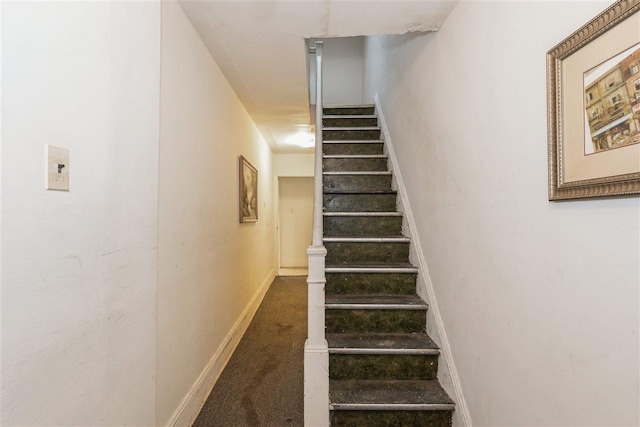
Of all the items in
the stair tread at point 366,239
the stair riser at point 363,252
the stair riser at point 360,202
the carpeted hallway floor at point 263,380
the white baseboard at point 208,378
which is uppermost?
the stair riser at point 360,202

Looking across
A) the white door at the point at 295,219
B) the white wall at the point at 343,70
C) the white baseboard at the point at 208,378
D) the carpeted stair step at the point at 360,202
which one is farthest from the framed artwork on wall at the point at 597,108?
the white door at the point at 295,219

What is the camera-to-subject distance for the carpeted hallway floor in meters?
1.88

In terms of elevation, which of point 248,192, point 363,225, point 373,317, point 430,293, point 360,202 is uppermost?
point 248,192

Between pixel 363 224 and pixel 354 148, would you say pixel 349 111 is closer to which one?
pixel 354 148

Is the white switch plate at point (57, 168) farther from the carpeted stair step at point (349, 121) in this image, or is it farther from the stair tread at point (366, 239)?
the carpeted stair step at point (349, 121)

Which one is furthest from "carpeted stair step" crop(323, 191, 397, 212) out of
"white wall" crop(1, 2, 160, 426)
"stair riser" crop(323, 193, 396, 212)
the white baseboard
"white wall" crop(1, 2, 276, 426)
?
"white wall" crop(1, 2, 160, 426)

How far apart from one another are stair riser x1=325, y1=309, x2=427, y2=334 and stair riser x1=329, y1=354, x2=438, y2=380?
0.24 m

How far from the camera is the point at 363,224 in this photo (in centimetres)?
261

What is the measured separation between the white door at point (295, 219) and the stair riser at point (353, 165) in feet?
10.5

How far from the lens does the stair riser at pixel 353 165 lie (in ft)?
9.98

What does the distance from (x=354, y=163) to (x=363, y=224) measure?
767mm

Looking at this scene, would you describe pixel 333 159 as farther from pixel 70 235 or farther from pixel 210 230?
pixel 70 235

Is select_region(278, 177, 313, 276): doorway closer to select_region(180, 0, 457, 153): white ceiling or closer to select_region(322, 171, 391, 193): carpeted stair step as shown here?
select_region(322, 171, 391, 193): carpeted stair step

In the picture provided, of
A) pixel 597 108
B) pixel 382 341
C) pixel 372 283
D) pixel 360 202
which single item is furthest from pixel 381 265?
pixel 597 108
